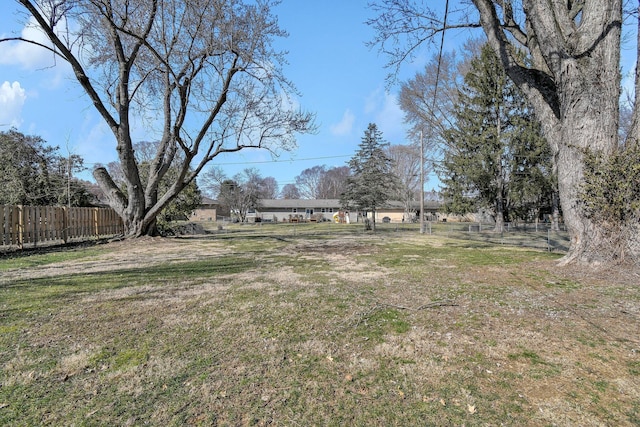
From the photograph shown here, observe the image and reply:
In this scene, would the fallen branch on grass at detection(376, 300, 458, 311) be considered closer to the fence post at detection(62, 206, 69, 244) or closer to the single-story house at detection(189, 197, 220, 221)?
the fence post at detection(62, 206, 69, 244)

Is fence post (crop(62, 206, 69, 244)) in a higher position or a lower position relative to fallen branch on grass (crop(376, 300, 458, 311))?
higher

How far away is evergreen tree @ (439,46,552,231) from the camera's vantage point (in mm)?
21391

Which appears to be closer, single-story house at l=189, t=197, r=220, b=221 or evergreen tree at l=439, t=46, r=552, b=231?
evergreen tree at l=439, t=46, r=552, b=231

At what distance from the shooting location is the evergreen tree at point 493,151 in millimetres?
21391

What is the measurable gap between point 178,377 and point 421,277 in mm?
4799

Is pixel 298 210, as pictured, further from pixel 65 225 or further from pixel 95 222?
pixel 65 225

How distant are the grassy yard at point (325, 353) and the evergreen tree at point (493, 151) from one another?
1825 centimetres

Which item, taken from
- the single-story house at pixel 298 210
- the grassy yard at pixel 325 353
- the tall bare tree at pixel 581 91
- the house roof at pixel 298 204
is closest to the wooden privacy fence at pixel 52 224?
the grassy yard at pixel 325 353

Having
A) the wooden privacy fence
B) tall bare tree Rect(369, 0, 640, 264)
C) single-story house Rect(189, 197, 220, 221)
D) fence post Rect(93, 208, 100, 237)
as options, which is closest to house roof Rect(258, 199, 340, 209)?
single-story house Rect(189, 197, 220, 221)

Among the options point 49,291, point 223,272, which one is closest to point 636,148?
point 223,272

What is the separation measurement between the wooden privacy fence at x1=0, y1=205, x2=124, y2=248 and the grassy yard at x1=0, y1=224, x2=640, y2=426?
7.22 metres

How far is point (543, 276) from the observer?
5.84m

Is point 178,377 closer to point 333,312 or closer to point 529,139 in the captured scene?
point 333,312

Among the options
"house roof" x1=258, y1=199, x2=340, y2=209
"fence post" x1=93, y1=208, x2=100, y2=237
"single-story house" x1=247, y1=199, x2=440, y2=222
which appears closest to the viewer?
"fence post" x1=93, y1=208, x2=100, y2=237
